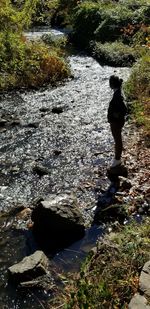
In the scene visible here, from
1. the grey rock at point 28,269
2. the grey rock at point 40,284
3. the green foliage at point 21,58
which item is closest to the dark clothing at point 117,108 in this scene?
the grey rock at point 28,269

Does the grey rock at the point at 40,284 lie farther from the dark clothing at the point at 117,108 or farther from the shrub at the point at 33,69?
the shrub at the point at 33,69

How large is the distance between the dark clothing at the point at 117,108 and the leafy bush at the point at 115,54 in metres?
13.0

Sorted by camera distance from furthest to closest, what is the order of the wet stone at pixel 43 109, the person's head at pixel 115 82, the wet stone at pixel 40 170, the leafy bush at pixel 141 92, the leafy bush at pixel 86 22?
the leafy bush at pixel 86 22 < the wet stone at pixel 43 109 < the leafy bush at pixel 141 92 < the wet stone at pixel 40 170 < the person's head at pixel 115 82

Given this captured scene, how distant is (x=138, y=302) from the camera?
5523 millimetres

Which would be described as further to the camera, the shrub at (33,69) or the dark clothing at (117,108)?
the shrub at (33,69)

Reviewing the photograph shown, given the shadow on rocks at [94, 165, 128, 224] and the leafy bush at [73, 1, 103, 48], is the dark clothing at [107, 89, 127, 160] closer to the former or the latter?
the shadow on rocks at [94, 165, 128, 224]

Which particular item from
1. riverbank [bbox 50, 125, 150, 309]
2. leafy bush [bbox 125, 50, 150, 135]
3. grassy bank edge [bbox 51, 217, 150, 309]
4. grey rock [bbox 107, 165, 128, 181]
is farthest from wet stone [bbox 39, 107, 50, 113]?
grassy bank edge [bbox 51, 217, 150, 309]

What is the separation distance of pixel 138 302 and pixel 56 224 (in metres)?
3.87

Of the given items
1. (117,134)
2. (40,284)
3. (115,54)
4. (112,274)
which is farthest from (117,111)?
(115,54)

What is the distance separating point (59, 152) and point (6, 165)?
1.65m

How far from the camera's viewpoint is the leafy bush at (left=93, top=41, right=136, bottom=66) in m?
24.0

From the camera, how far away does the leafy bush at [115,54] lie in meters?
24.0

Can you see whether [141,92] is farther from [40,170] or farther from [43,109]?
[40,170]

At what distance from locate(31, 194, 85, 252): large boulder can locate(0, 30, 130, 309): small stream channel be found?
23 cm
